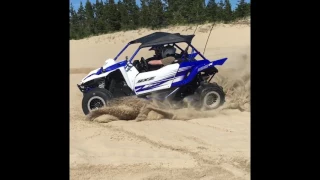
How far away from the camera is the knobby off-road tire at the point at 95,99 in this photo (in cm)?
753

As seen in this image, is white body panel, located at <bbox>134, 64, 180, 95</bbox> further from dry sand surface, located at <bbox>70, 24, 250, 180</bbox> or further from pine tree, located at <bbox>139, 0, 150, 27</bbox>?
pine tree, located at <bbox>139, 0, 150, 27</bbox>

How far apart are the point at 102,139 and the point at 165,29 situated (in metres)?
22.3

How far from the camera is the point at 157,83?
7.72 m

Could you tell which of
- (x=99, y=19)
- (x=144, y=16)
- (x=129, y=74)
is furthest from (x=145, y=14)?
(x=129, y=74)

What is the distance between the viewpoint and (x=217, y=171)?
15.1 feet

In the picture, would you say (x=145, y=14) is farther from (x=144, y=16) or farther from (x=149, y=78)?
(x=149, y=78)

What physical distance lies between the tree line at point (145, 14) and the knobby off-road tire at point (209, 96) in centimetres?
1813

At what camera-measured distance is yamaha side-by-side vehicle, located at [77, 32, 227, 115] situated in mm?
7680

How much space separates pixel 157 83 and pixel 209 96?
110 centimetres
